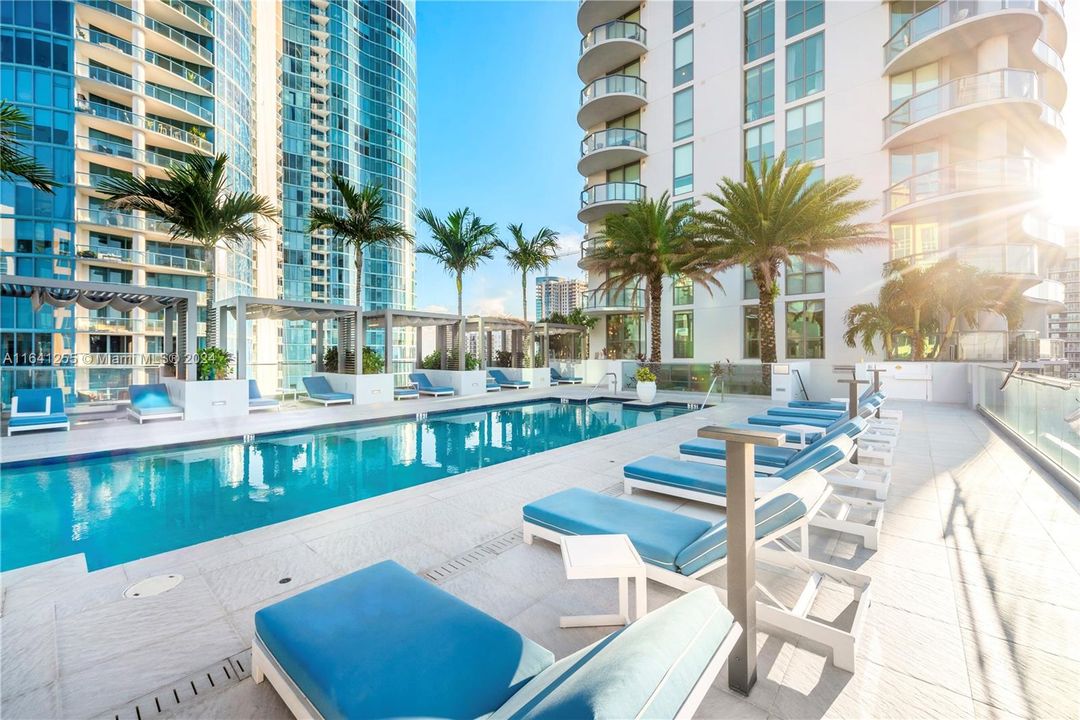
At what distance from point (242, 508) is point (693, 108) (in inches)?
900

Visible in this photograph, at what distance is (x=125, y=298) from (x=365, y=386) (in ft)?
19.1

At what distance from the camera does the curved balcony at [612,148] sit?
72.1 feet

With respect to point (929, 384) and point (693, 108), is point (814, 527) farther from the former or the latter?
point (693, 108)

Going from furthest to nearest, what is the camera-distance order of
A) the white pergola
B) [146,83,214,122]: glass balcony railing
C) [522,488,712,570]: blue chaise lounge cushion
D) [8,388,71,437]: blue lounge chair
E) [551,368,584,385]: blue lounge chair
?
1. [146,83,214,122]: glass balcony railing
2. [551,368,584,385]: blue lounge chair
3. the white pergola
4. [8,388,71,437]: blue lounge chair
5. [522,488,712,570]: blue chaise lounge cushion

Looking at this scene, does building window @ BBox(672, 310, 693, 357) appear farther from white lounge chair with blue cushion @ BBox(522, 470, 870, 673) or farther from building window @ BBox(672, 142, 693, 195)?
white lounge chair with blue cushion @ BBox(522, 470, 870, 673)

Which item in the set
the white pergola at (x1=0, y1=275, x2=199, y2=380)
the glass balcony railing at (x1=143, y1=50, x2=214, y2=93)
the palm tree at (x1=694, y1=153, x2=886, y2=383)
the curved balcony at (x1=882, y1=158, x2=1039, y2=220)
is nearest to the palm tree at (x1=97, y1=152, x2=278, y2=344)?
the white pergola at (x1=0, y1=275, x2=199, y2=380)

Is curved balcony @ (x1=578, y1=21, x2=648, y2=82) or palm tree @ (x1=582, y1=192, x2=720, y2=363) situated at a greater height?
curved balcony @ (x1=578, y1=21, x2=648, y2=82)

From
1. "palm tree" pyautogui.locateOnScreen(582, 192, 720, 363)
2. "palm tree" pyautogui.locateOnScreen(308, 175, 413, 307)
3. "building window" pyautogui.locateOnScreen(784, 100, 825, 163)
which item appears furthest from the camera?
"building window" pyautogui.locateOnScreen(784, 100, 825, 163)

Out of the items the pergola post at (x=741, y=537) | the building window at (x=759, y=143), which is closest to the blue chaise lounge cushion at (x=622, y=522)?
the pergola post at (x=741, y=537)

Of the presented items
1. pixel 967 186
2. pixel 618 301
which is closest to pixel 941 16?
pixel 967 186

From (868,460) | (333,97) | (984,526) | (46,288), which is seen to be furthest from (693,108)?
(333,97)

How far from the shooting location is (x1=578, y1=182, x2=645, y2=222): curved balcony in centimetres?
2191

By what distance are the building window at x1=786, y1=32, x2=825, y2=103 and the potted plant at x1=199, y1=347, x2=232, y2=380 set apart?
2182cm

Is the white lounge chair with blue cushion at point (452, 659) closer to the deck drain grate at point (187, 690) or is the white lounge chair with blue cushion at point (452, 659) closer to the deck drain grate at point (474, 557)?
the deck drain grate at point (187, 690)
